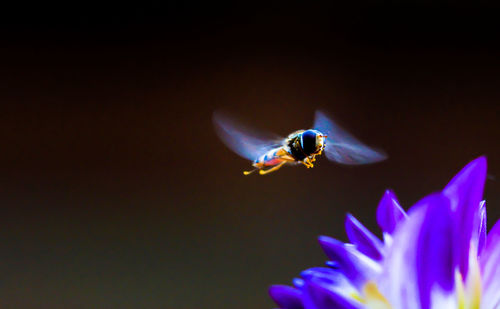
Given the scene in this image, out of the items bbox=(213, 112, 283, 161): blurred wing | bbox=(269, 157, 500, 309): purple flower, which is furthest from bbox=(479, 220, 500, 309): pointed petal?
bbox=(213, 112, 283, 161): blurred wing

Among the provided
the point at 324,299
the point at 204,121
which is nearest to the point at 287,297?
the point at 324,299

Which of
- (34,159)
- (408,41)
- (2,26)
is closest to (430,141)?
(408,41)

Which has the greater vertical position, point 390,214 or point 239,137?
point 239,137

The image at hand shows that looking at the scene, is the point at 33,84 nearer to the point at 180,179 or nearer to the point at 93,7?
the point at 93,7

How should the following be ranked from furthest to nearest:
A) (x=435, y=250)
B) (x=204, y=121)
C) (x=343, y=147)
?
(x=204, y=121)
(x=343, y=147)
(x=435, y=250)

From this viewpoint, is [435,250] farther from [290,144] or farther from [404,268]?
[290,144]

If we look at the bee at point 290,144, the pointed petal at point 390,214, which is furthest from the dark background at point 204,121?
the pointed petal at point 390,214

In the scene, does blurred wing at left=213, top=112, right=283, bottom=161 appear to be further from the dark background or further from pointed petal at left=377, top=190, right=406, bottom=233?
the dark background
